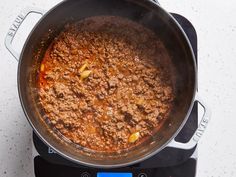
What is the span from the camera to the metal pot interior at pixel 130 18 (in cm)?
133

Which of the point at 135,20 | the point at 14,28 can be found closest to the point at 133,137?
the point at 135,20

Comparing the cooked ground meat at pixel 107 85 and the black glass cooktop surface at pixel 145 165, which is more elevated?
the cooked ground meat at pixel 107 85

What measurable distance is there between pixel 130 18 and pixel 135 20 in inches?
0.7

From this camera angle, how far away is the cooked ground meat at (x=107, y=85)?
143cm

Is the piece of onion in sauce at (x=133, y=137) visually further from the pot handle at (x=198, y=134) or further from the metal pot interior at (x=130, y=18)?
the pot handle at (x=198, y=134)

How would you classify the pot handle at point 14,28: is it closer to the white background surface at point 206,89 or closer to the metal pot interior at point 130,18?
the metal pot interior at point 130,18

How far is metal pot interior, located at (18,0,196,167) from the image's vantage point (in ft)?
4.37

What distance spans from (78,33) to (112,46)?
0.40ft

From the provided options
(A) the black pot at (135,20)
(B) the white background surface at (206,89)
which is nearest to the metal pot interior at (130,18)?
(A) the black pot at (135,20)

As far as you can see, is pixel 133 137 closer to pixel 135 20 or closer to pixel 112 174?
pixel 112 174

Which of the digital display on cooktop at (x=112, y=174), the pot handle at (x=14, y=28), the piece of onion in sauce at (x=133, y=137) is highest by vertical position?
the pot handle at (x=14, y=28)

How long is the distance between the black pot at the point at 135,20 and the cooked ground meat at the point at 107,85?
26 millimetres

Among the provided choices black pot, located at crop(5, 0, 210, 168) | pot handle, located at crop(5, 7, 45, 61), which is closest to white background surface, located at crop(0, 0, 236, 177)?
black pot, located at crop(5, 0, 210, 168)

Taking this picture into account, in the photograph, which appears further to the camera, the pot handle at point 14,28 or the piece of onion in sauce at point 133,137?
the piece of onion in sauce at point 133,137
